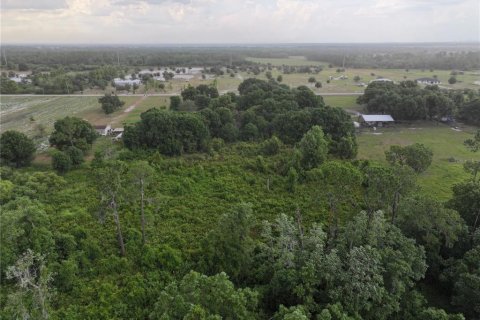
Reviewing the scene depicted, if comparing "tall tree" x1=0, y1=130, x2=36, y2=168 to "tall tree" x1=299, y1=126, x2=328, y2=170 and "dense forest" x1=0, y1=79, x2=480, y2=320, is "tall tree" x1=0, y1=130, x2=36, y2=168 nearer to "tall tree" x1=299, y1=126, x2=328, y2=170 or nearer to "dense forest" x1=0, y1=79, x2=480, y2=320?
"dense forest" x1=0, y1=79, x2=480, y2=320

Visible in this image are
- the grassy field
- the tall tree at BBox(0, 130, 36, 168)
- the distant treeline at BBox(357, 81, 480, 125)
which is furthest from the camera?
the grassy field

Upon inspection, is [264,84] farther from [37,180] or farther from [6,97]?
[6,97]

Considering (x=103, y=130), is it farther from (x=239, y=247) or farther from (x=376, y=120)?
(x=376, y=120)

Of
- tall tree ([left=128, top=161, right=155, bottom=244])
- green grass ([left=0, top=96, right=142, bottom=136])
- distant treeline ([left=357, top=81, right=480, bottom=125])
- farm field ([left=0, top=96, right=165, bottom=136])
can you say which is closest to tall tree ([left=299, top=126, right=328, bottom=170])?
tall tree ([left=128, top=161, right=155, bottom=244])

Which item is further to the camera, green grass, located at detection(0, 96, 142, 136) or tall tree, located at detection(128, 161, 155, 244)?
green grass, located at detection(0, 96, 142, 136)

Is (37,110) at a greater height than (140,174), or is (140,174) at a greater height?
(140,174)

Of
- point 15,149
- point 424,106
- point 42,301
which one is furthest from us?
point 424,106

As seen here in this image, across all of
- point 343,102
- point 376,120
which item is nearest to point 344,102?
point 343,102
